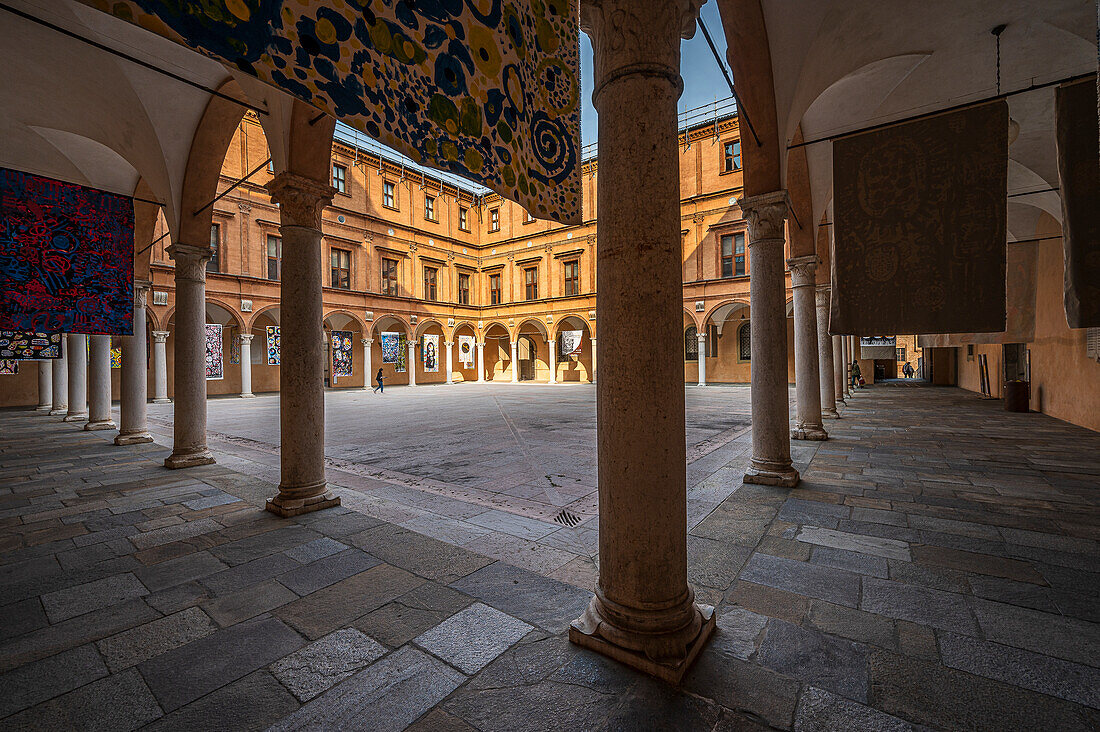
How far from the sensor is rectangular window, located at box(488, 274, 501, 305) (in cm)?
2972

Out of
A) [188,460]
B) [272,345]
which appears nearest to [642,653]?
[188,460]

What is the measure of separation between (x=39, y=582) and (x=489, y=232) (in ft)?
94.5

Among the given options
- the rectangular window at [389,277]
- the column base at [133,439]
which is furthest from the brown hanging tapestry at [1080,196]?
the rectangular window at [389,277]

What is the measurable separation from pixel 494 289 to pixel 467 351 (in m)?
4.36

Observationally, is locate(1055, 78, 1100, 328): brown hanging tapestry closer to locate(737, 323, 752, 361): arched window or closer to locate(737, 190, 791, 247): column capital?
locate(737, 190, 791, 247): column capital

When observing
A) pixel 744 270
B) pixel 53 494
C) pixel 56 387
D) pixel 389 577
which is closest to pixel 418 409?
pixel 53 494

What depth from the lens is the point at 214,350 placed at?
1773 centimetres

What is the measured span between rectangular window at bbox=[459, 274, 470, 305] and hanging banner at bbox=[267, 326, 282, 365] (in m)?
10.9

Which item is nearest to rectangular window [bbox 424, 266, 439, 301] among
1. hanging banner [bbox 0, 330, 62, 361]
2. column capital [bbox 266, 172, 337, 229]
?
hanging banner [bbox 0, 330, 62, 361]

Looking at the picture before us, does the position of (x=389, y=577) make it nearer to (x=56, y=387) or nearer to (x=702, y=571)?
(x=702, y=571)

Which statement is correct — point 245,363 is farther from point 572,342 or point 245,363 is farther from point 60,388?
point 572,342

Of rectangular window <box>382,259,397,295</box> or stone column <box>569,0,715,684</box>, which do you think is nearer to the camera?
stone column <box>569,0,715,684</box>

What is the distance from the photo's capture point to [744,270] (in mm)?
21484

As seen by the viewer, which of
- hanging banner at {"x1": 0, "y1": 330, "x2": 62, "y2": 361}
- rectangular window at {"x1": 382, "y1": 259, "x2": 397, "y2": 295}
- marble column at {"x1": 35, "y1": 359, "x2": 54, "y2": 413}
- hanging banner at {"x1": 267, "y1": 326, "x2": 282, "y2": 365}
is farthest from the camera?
rectangular window at {"x1": 382, "y1": 259, "x2": 397, "y2": 295}
